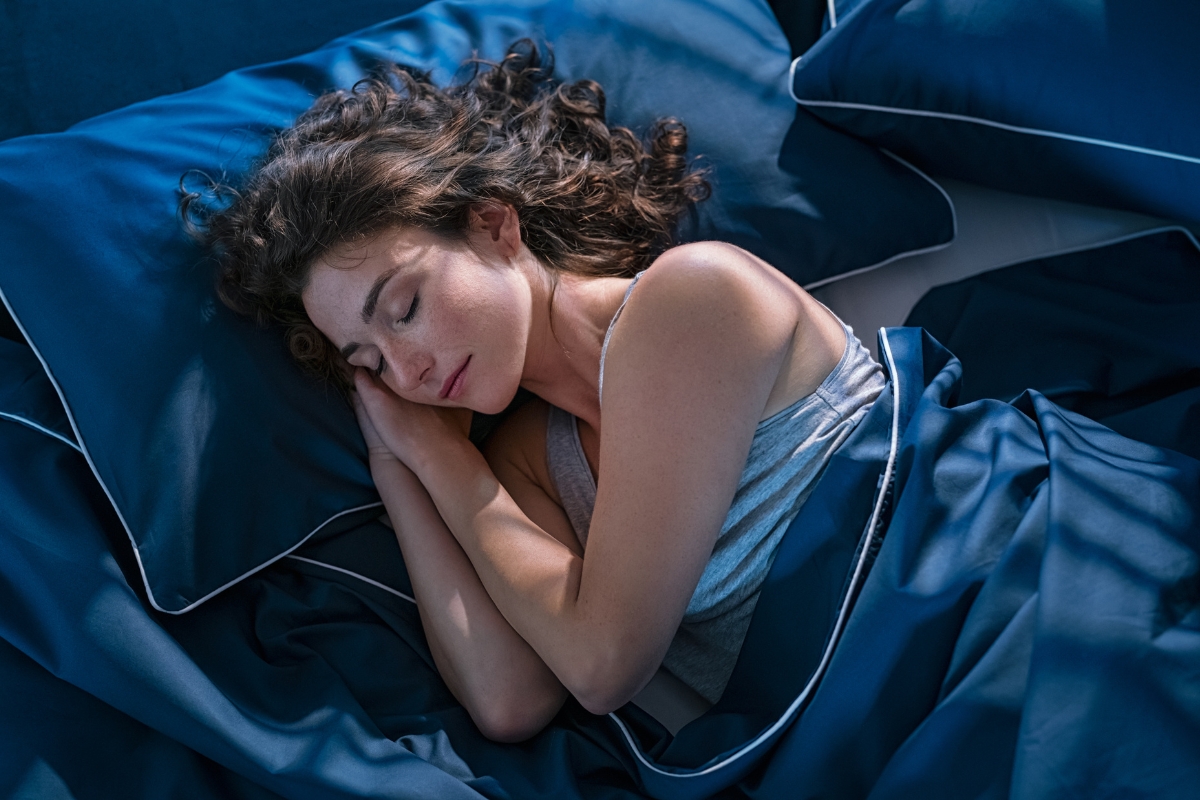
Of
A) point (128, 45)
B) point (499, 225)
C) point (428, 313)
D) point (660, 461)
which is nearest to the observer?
point (660, 461)

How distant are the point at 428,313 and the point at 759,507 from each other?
46cm

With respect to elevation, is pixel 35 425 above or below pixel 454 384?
below

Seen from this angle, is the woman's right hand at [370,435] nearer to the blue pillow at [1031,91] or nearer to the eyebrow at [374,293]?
the eyebrow at [374,293]

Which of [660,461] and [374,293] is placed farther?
[374,293]

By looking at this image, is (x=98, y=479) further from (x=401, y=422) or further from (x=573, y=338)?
(x=573, y=338)

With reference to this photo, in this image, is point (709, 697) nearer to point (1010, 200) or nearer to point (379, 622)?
point (379, 622)

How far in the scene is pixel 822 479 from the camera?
1.12 metres

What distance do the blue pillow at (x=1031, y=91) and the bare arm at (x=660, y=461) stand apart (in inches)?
18.2

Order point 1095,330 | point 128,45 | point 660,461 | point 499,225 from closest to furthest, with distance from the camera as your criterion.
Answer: point 660,461, point 499,225, point 1095,330, point 128,45

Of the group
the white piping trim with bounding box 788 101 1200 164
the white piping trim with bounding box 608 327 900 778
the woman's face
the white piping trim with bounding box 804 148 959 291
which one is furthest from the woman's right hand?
the white piping trim with bounding box 788 101 1200 164

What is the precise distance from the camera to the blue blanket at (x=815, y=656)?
2.94 ft

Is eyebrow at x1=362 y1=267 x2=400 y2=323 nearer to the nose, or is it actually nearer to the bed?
the nose


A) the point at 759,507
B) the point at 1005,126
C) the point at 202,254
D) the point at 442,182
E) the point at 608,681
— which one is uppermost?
the point at 1005,126

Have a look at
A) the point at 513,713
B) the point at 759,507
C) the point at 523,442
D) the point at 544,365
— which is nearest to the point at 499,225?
the point at 544,365
